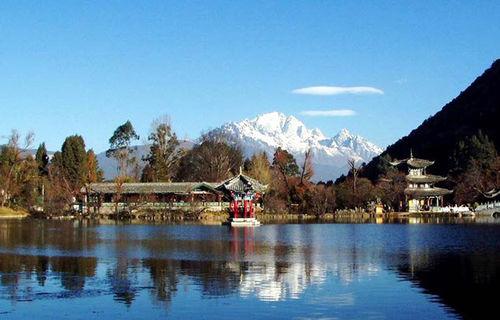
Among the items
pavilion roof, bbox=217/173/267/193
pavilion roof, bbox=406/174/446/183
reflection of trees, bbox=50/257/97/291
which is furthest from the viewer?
pavilion roof, bbox=406/174/446/183

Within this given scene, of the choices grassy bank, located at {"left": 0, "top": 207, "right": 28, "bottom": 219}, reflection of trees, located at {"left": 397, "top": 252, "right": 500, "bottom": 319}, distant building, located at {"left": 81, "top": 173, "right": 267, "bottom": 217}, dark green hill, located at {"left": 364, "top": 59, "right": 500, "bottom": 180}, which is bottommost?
reflection of trees, located at {"left": 397, "top": 252, "right": 500, "bottom": 319}

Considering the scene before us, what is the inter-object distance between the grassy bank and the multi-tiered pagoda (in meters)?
44.6

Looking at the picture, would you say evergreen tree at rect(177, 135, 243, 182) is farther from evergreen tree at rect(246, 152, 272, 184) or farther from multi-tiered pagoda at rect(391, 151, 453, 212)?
multi-tiered pagoda at rect(391, 151, 453, 212)

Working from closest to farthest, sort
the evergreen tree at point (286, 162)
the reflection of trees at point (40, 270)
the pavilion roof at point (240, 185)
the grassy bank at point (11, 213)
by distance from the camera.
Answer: the reflection of trees at point (40, 270), the pavilion roof at point (240, 185), the grassy bank at point (11, 213), the evergreen tree at point (286, 162)

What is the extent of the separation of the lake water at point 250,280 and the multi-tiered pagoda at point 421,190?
48.5 meters

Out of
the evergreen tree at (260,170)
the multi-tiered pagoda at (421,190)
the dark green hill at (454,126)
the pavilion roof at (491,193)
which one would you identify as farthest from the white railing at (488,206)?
the evergreen tree at (260,170)

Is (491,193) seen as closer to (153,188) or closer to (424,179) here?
(424,179)

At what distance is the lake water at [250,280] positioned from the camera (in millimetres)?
17438

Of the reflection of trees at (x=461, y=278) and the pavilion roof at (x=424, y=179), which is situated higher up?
the pavilion roof at (x=424, y=179)

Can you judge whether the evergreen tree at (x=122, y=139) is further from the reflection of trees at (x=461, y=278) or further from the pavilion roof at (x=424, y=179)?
the reflection of trees at (x=461, y=278)

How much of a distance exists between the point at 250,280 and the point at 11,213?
6142 cm

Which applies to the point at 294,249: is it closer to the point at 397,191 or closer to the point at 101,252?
the point at 101,252

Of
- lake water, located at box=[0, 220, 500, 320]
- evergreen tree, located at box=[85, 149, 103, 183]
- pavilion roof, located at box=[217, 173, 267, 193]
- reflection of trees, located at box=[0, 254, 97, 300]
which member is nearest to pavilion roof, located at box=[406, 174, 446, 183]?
pavilion roof, located at box=[217, 173, 267, 193]

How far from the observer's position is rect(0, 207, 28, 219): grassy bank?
7688 centimetres
